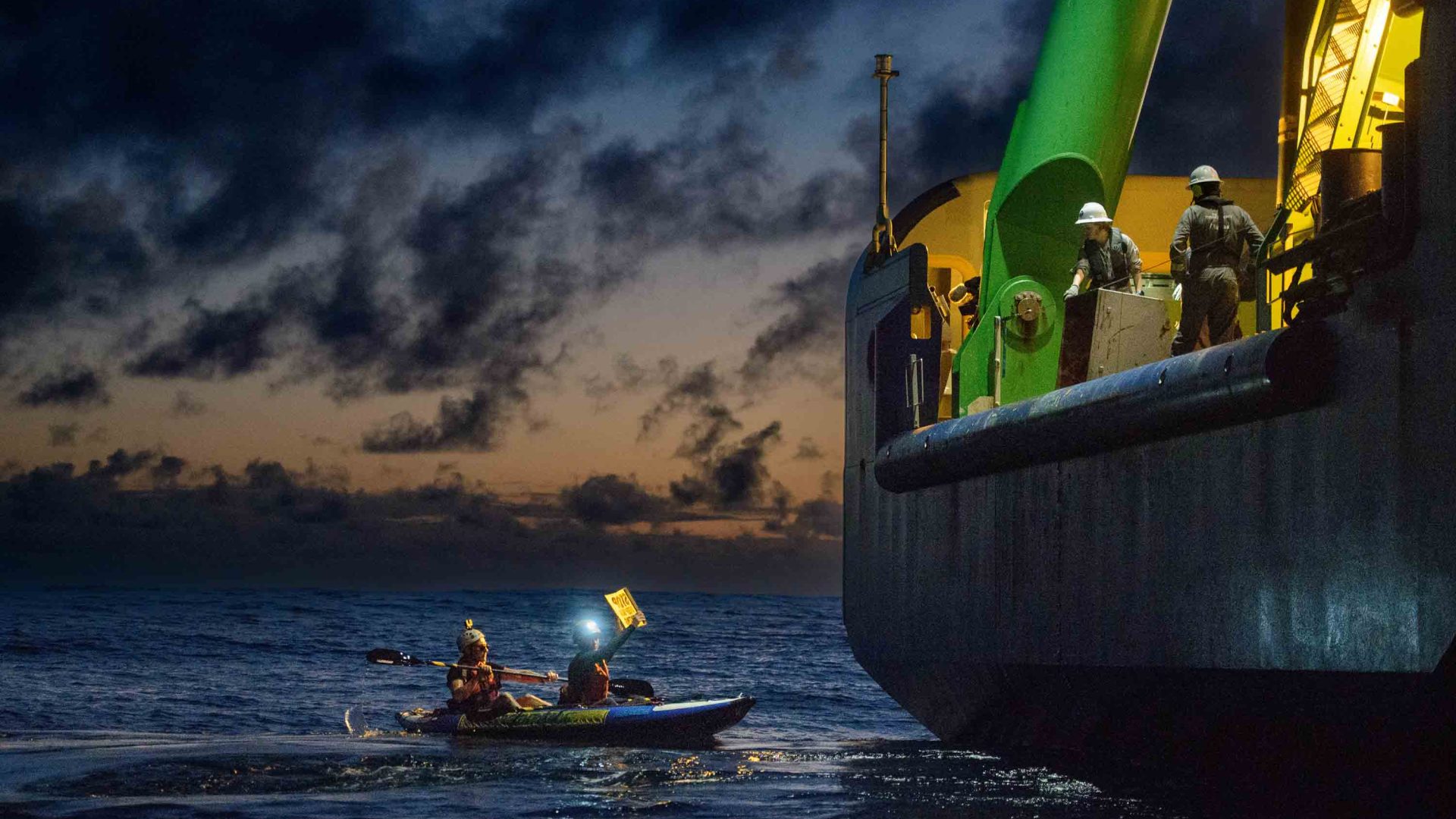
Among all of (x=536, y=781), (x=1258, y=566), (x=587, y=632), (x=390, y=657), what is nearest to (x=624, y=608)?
(x=587, y=632)

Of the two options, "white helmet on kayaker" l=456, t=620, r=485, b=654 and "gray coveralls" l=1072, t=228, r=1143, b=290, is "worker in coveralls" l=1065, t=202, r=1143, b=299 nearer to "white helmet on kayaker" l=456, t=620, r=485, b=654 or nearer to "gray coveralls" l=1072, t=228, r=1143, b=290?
"gray coveralls" l=1072, t=228, r=1143, b=290

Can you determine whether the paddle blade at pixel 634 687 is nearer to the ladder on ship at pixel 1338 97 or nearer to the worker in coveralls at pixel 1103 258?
the worker in coveralls at pixel 1103 258

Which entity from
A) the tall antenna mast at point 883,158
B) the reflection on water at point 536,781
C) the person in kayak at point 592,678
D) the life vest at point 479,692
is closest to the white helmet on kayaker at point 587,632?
the person in kayak at point 592,678

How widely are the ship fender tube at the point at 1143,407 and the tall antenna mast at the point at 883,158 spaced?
2.99 meters

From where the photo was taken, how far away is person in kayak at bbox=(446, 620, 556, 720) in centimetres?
1802

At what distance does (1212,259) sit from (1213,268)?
0.45 feet

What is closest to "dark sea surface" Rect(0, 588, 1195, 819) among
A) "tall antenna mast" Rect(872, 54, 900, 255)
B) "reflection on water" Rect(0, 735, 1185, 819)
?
"reflection on water" Rect(0, 735, 1185, 819)

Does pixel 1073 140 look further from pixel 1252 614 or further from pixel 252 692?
pixel 252 692

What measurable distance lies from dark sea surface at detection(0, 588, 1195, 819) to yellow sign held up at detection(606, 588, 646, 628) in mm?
299

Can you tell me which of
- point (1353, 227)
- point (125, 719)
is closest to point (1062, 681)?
point (1353, 227)

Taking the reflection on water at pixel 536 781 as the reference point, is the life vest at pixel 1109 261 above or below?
above

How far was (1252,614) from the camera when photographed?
800cm

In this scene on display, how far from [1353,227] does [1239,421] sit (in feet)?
3.68

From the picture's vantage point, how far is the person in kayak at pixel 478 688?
18.0m
